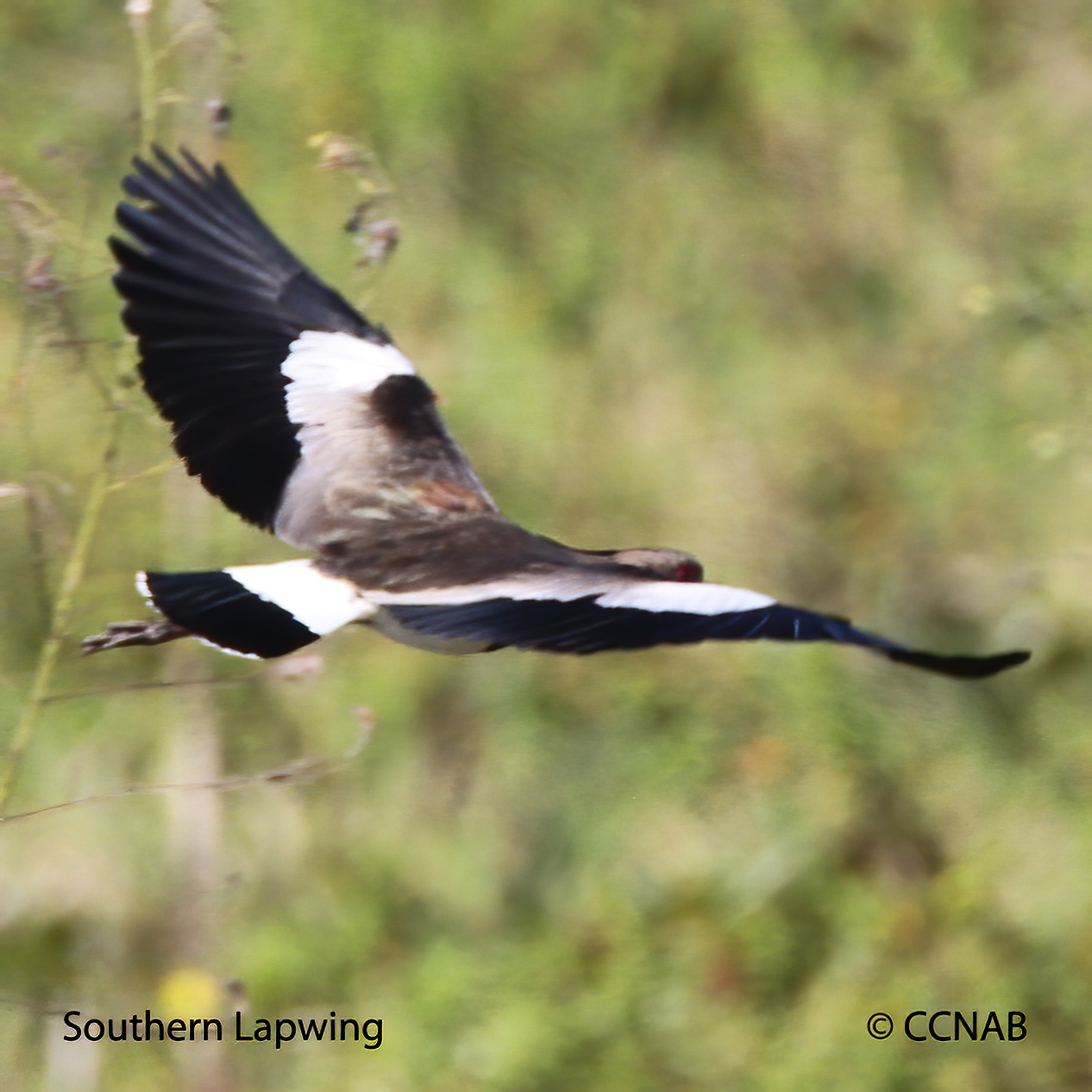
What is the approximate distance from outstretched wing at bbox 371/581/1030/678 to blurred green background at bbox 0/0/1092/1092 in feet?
0.83

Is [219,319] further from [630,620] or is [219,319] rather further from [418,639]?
[630,620]

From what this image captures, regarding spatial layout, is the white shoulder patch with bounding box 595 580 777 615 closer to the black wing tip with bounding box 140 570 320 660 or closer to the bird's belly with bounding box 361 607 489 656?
the bird's belly with bounding box 361 607 489 656

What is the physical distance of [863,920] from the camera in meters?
3.36

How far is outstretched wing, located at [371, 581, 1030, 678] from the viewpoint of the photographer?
2.00 meters

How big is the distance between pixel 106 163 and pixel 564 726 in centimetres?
153

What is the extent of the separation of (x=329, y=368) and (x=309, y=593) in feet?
1.63

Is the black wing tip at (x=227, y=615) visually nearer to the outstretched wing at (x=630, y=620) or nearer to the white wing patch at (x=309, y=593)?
the white wing patch at (x=309, y=593)

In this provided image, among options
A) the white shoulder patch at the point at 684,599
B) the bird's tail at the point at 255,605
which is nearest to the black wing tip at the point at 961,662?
the white shoulder patch at the point at 684,599

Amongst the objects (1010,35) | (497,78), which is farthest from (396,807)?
(1010,35)

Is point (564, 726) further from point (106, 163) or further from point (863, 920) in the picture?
point (106, 163)

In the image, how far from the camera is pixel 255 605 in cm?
233

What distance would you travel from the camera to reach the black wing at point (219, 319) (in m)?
2.56

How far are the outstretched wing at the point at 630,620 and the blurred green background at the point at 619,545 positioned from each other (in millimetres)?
253

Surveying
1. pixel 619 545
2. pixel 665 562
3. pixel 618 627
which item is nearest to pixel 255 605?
pixel 618 627
